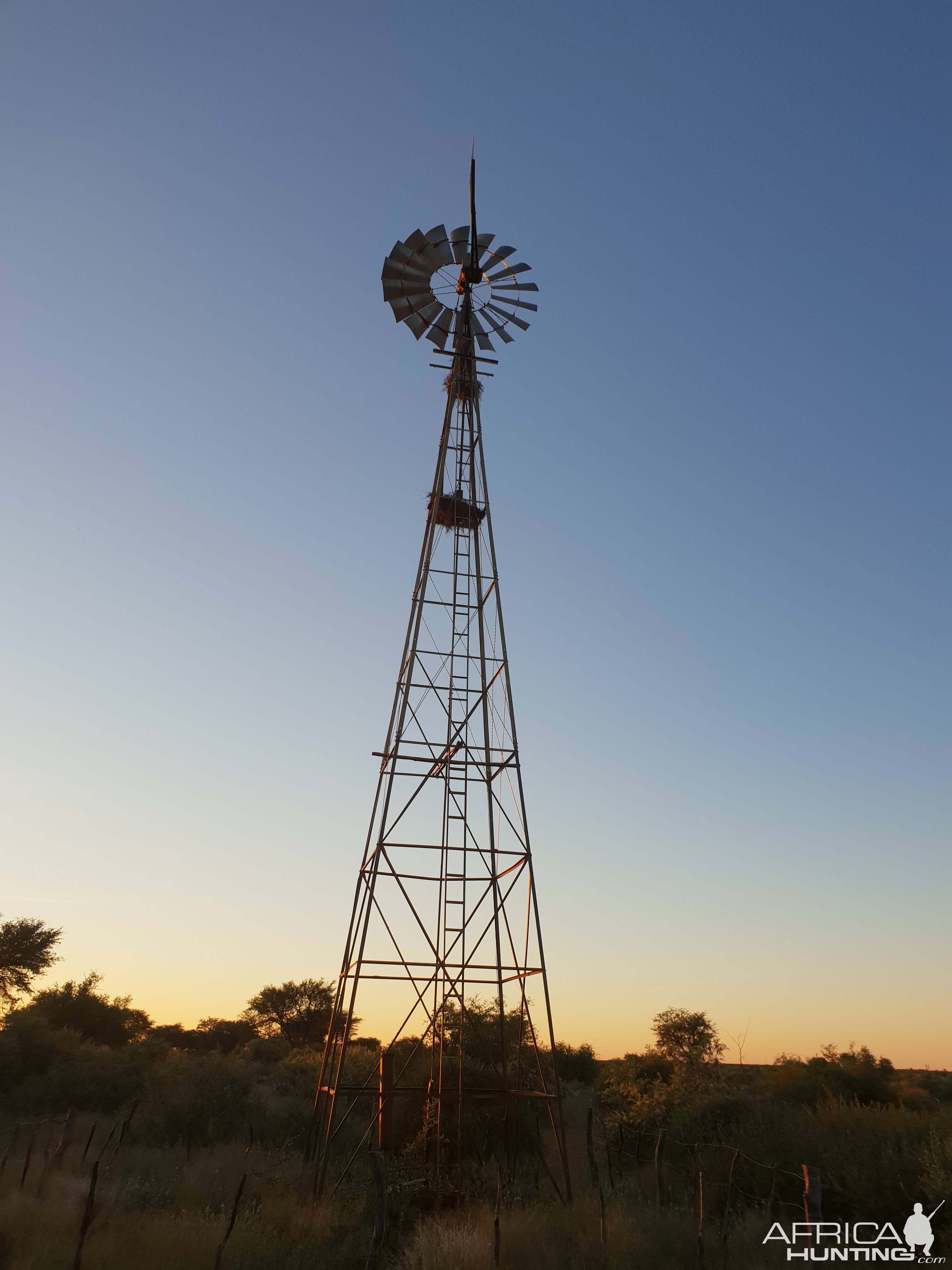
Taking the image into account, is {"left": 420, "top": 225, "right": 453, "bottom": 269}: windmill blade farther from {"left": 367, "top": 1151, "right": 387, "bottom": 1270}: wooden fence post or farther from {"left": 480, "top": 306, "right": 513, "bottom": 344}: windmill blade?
{"left": 367, "top": 1151, "right": 387, "bottom": 1270}: wooden fence post

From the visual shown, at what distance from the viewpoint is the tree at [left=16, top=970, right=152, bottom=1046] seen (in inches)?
1339

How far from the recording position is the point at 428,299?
1916 cm

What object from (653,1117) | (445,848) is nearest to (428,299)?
(445,848)

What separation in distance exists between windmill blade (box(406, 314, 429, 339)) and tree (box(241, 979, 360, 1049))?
117ft

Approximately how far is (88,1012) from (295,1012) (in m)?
12.0

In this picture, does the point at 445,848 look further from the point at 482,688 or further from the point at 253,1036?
the point at 253,1036

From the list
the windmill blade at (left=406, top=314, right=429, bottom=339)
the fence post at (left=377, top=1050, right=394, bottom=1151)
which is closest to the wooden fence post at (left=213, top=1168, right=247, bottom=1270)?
the fence post at (left=377, top=1050, right=394, bottom=1151)

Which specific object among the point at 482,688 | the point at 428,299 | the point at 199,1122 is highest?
the point at 428,299

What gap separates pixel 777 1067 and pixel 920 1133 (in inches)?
524

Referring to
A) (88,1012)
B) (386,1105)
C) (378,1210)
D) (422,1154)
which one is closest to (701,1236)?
(378,1210)

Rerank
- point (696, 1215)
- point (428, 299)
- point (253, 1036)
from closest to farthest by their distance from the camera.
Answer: point (696, 1215) < point (428, 299) < point (253, 1036)

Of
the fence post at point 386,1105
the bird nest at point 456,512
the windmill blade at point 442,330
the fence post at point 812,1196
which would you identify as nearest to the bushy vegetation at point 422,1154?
the fence post at point 386,1105

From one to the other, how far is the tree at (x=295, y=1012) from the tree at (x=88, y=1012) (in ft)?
28.3

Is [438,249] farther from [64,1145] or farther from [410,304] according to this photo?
[64,1145]
